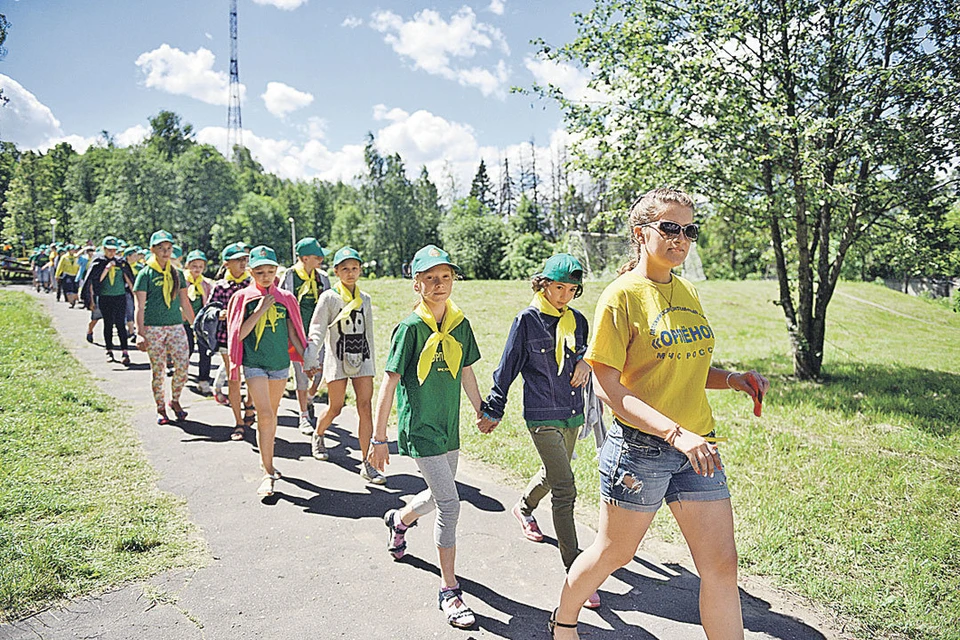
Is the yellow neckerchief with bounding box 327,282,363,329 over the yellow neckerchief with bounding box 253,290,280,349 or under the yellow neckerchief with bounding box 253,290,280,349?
over

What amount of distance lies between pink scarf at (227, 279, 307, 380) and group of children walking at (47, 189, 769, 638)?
1cm

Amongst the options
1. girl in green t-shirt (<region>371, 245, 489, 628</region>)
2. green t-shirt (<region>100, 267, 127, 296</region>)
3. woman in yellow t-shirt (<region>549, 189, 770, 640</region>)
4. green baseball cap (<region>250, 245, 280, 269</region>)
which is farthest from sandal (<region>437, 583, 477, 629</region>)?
green t-shirt (<region>100, 267, 127, 296</region>)

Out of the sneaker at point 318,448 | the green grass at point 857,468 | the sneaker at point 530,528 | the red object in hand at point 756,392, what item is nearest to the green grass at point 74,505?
the sneaker at point 318,448

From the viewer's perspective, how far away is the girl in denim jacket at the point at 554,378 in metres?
3.86

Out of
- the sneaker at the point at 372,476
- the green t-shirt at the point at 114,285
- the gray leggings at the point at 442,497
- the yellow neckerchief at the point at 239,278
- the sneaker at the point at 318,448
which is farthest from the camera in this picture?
the green t-shirt at the point at 114,285

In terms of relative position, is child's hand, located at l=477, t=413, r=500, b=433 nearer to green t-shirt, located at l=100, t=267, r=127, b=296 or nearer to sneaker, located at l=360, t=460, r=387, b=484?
sneaker, located at l=360, t=460, r=387, b=484

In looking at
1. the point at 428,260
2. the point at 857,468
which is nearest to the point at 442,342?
the point at 428,260

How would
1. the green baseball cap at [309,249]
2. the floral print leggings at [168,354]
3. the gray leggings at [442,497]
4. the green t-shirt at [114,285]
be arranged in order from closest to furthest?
the gray leggings at [442,497], the green baseball cap at [309,249], the floral print leggings at [168,354], the green t-shirt at [114,285]

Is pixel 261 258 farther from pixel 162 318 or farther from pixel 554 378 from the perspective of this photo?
pixel 554 378

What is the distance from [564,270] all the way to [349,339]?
259 centimetres

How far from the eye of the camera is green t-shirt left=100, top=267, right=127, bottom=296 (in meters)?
11.5

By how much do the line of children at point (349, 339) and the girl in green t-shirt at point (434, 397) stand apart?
6.69 ft

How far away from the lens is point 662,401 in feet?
9.00

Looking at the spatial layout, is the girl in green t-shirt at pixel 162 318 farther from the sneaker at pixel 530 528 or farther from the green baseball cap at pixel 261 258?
the sneaker at pixel 530 528
